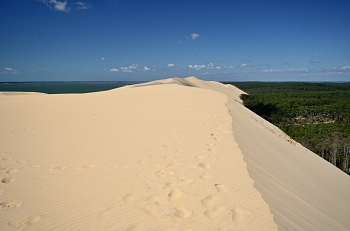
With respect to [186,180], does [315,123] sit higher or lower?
lower

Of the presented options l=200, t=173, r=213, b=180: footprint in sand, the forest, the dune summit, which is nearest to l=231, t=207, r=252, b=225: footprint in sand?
the dune summit

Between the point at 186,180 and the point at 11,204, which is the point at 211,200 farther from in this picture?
the point at 11,204

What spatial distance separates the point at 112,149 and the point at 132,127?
188 cm

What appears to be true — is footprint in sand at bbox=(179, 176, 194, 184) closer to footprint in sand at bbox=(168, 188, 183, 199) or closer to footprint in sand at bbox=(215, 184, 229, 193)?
footprint in sand at bbox=(168, 188, 183, 199)

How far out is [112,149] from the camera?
455cm

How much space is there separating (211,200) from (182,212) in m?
0.43

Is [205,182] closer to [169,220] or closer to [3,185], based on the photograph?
[169,220]

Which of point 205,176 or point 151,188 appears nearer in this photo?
point 151,188

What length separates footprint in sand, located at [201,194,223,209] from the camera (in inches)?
97.2

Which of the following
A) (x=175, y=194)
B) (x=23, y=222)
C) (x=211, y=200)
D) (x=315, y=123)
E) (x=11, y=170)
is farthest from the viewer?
(x=315, y=123)

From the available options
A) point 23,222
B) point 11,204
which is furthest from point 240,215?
point 11,204

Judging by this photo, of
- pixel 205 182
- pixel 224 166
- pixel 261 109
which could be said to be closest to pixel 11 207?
pixel 205 182

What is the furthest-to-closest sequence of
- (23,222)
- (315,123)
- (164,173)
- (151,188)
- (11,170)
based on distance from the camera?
(315,123), (11,170), (164,173), (151,188), (23,222)

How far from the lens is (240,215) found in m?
2.29
